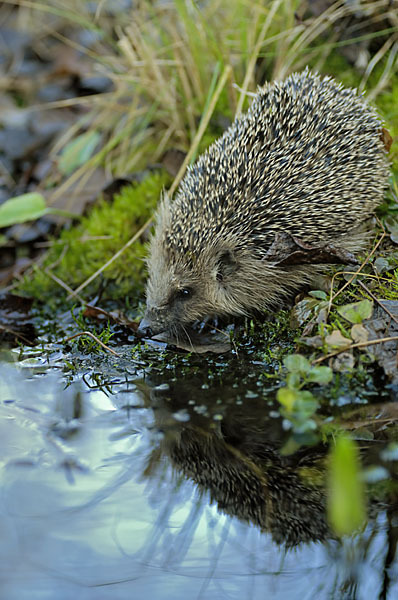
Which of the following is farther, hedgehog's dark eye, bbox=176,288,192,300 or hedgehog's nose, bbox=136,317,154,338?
hedgehog's dark eye, bbox=176,288,192,300

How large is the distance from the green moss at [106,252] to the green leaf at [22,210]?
55cm

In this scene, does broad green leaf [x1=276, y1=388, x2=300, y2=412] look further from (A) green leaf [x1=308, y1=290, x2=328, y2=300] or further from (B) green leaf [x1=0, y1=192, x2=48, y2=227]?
(B) green leaf [x1=0, y1=192, x2=48, y2=227]

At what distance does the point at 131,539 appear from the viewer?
2533 mm

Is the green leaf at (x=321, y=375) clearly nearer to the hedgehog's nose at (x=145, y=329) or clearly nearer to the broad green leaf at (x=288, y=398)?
the broad green leaf at (x=288, y=398)

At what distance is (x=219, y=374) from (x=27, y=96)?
7.43 m

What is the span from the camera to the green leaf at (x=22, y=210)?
551 centimetres

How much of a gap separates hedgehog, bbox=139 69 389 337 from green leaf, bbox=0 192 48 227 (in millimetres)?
1495

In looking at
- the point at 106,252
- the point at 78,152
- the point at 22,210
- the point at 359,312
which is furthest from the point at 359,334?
the point at 78,152

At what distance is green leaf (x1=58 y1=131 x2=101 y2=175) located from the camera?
22.5 feet

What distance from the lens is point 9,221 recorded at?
5496 millimetres

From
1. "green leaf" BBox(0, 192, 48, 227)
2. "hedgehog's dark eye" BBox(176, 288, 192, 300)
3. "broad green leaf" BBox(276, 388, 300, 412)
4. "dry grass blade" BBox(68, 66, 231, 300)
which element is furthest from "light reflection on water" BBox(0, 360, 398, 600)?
"green leaf" BBox(0, 192, 48, 227)

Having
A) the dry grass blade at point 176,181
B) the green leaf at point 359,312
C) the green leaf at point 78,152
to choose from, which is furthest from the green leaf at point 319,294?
the green leaf at point 78,152

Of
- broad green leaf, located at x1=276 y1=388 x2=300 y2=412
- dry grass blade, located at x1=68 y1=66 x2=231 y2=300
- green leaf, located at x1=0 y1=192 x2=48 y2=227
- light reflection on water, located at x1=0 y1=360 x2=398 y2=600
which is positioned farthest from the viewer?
green leaf, located at x1=0 y1=192 x2=48 y2=227

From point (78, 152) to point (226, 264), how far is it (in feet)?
10.4
